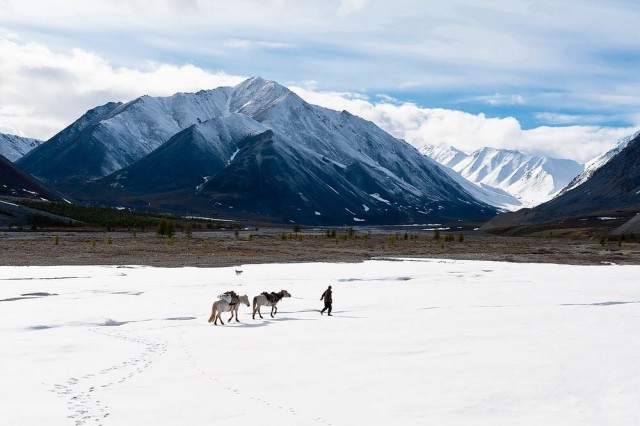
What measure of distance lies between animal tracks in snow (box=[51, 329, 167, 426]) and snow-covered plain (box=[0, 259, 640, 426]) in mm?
62

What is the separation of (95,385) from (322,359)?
622 centimetres

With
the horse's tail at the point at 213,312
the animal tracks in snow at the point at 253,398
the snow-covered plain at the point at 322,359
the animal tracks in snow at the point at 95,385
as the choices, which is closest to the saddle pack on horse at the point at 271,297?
the snow-covered plain at the point at 322,359

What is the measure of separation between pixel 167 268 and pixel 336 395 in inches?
1534

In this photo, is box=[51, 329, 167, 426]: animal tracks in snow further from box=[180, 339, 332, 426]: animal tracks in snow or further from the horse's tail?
the horse's tail

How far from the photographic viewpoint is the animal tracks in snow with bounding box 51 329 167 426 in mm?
12797

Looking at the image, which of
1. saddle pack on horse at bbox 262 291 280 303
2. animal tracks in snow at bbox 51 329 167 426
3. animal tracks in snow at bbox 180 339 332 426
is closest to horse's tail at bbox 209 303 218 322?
saddle pack on horse at bbox 262 291 280 303

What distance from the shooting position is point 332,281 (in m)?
44.3

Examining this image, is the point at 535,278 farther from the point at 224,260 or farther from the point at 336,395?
the point at 336,395

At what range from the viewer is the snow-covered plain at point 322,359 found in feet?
43.6

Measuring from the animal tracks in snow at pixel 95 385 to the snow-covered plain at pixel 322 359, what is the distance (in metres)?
0.06

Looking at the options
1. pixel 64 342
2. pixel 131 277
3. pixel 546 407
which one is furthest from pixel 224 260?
pixel 546 407

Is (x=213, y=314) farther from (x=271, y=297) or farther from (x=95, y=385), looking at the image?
(x=95, y=385)

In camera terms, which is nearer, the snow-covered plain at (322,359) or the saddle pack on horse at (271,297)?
the snow-covered plain at (322,359)

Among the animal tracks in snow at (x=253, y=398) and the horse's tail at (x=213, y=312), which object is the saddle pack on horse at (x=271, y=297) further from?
the animal tracks in snow at (x=253, y=398)
